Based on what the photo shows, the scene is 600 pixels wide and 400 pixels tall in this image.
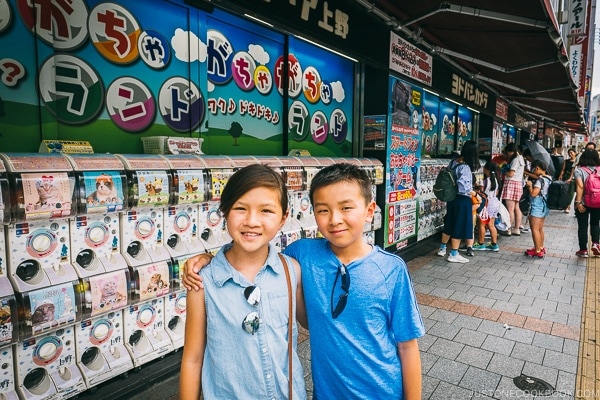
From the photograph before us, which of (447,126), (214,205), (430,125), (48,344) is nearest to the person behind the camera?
(48,344)

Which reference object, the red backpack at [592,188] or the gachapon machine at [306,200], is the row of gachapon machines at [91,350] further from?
the red backpack at [592,188]

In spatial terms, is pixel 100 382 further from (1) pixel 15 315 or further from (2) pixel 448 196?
(2) pixel 448 196

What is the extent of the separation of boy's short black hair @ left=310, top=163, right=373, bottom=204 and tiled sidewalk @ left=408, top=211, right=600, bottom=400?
220 cm

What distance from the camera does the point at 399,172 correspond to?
253 inches

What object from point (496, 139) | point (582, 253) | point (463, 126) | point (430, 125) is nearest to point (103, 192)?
point (430, 125)

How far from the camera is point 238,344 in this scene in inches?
56.7

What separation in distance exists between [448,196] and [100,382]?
5.79 m

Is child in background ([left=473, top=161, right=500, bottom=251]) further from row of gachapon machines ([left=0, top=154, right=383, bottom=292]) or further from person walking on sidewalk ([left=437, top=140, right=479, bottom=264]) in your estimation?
row of gachapon machines ([left=0, top=154, right=383, bottom=292])

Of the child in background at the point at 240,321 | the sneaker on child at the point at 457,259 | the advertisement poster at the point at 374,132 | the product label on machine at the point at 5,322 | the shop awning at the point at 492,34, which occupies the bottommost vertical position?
the sneaker on child at the point at 457,259

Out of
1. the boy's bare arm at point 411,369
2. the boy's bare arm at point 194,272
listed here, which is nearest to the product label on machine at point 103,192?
the boy's bare arm at point 194,272

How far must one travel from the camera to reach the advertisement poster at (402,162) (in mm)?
6113

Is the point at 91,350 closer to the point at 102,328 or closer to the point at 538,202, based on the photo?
the point at 102,328

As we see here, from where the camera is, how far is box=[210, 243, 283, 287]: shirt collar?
4.81 feet

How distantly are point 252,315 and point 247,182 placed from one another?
51cm
